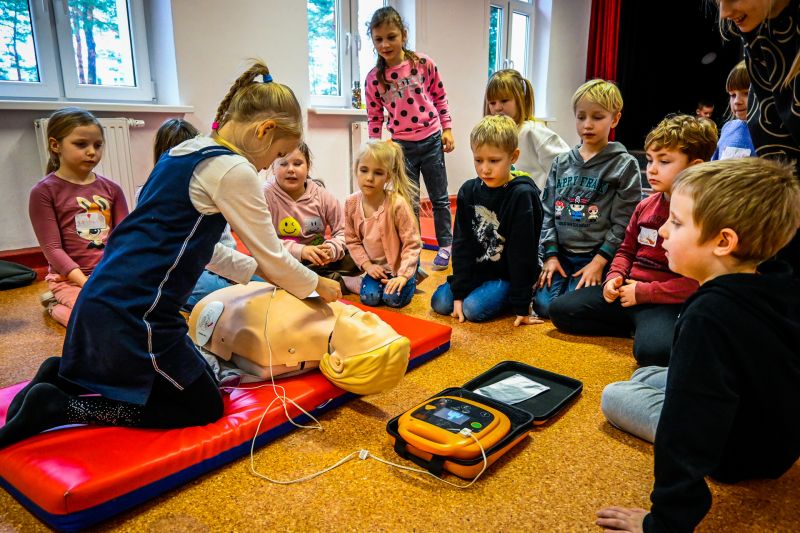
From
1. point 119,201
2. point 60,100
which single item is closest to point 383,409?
point 119,201

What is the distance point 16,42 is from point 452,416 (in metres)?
3.33

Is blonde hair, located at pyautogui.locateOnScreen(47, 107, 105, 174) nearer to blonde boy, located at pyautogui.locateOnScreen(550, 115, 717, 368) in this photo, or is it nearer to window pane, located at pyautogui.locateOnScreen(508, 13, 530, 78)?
blonde boy, located at pyautogui.locateOnScreen(550, 115, 717, 368)

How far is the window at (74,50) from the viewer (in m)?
3.07

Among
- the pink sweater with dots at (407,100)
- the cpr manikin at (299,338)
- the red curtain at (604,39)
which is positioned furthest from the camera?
the red curtain at (604,39)

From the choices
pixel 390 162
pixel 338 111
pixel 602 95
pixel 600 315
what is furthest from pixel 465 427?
pixel 338 111

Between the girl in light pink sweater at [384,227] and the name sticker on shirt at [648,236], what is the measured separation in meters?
1.01

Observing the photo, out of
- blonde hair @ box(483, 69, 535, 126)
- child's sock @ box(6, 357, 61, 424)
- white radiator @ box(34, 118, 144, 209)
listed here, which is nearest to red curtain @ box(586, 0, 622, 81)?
blonde hair @ box(483, 69, 535, 126)

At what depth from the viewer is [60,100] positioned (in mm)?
3195

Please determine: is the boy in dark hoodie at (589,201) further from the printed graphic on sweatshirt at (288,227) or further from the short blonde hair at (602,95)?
the printed graphic on sweatshirt at (288,227)

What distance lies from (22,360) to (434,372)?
4.87 ft

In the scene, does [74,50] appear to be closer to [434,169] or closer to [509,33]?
[434,169]

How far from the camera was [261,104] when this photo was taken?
4.64ft

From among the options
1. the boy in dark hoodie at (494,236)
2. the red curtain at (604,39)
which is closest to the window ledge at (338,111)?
the boy in dark hoodie at (494,236)

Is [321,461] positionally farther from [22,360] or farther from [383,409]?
[22,360]
